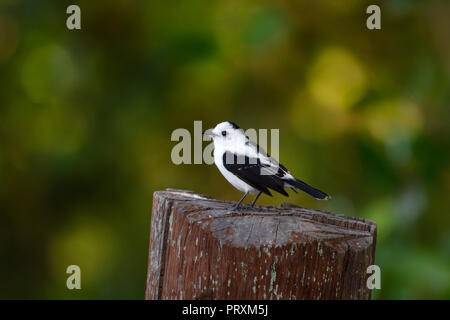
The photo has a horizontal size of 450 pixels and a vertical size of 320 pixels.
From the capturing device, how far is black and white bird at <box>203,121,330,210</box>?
370cm

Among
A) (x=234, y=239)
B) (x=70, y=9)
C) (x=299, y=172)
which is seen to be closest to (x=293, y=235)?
(x=234, y=239)

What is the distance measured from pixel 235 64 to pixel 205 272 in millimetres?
4220

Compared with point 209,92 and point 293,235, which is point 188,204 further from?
point 209,92

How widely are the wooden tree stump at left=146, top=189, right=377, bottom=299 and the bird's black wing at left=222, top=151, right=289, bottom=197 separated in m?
0.85

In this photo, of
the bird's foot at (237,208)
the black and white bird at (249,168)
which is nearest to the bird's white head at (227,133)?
the black and white bird at (249,168)

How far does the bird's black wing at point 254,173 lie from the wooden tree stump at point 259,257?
33.6 inches

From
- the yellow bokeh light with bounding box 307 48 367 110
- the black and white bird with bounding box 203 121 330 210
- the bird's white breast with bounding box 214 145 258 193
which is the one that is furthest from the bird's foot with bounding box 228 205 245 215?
the yellow bokeh light with bounding box 307 48 367 110

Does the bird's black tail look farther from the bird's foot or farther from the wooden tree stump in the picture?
the wooden tree stump

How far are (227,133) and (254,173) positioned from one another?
464mm

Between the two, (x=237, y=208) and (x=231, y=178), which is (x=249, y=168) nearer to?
(x=231, y=178)

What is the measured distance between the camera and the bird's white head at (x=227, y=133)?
13.3ft

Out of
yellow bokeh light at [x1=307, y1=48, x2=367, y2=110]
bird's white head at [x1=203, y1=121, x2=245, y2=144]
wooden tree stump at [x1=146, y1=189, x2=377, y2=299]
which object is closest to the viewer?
wooden tree stump at [x1=146, y1=189, x2=377, y2=299]

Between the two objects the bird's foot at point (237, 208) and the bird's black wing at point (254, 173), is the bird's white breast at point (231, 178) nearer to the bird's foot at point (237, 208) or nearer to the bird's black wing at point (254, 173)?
the bird's black wing at point (254, 173)

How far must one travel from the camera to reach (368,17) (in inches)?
248
